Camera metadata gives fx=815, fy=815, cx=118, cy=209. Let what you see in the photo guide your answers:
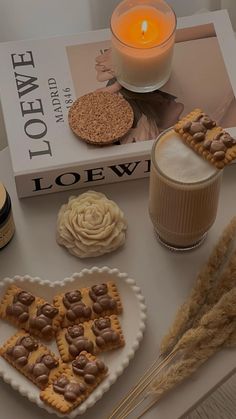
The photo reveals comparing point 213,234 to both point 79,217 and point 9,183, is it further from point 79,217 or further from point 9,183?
point 9,183

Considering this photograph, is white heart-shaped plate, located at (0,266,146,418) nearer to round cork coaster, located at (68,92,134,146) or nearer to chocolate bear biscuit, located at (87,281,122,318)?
chocolate bear biscuit, located at (87,281,122,318)

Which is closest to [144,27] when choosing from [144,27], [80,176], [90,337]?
[144,27]

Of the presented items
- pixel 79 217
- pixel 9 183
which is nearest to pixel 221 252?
pixel 79 217

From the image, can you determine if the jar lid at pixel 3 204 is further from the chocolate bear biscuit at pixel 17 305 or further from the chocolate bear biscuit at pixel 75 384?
the chocolate bear biscuit at pixel 75 384

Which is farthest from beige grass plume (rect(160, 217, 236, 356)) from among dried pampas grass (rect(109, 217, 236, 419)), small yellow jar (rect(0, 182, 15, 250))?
small yellow jar (rect(0, 182, 15, 250))

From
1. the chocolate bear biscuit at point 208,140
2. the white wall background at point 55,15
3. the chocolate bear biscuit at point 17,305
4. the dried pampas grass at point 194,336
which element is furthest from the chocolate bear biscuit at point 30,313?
the white wall background at point 55,15

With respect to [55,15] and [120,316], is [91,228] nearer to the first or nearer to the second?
[120,316]
